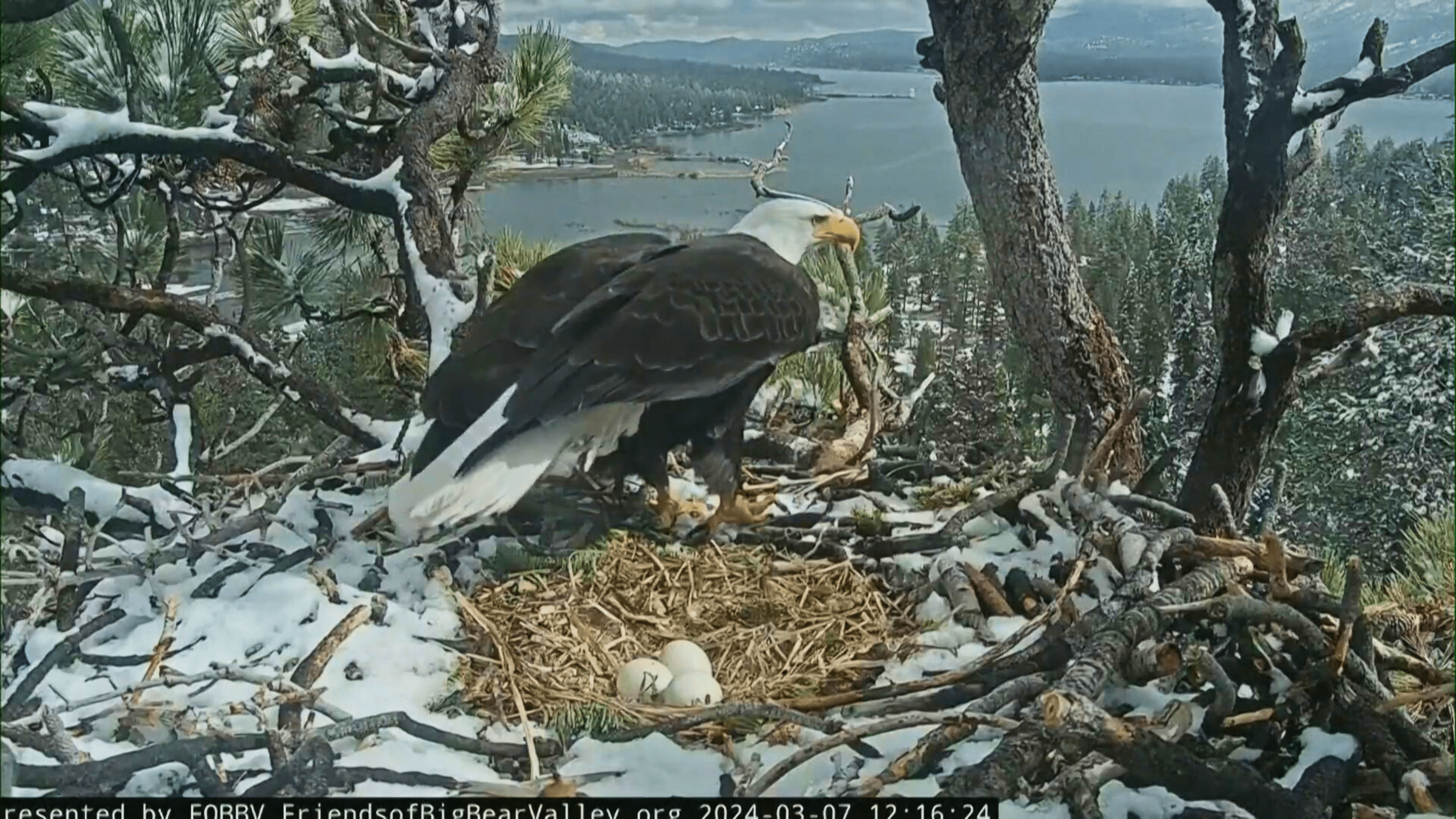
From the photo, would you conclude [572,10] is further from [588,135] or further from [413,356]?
[413,356]

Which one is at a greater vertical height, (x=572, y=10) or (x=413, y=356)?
(x=572, y=10)

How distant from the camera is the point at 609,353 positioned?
41.0 inches

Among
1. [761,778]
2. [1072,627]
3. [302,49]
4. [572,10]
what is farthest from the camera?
[302,49]

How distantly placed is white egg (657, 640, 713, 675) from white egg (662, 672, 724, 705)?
11 millimetres

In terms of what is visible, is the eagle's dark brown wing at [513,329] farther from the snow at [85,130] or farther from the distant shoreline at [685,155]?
the snow at [85,130]

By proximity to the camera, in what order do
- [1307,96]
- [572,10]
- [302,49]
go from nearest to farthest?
[1307,96]
[572,10]
[302,49]

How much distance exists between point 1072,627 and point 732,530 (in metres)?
0.47

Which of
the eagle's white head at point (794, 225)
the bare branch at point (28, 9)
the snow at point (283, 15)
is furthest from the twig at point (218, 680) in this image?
the snow at point (283, 15)

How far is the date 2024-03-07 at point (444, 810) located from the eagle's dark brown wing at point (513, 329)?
361 millimetres

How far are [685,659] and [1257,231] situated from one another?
0.71 meters

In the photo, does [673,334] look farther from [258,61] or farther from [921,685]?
[258,61]

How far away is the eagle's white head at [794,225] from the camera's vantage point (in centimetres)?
123

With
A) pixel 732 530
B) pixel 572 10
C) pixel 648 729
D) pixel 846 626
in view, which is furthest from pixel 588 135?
pixel 648 729

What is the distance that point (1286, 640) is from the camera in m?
0.93
